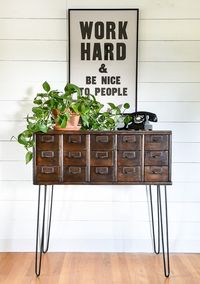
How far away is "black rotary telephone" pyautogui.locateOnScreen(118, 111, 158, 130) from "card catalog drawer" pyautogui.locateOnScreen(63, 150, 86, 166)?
15.4 inches

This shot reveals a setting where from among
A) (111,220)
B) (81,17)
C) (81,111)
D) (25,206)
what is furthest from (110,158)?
(81,17)

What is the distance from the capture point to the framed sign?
240cm

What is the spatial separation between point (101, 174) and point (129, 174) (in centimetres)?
17

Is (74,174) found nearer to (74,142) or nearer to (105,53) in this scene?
(74,142)

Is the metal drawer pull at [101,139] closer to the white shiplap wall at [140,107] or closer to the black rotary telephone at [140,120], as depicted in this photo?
the black rotary telephone at [140,120]

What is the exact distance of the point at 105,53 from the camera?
95.5 inches

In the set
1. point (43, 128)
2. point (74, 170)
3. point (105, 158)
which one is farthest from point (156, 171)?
point (43, 128)

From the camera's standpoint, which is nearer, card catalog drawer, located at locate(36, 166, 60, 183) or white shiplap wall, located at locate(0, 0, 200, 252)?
card catalog drawer, located at locate(36, 166, 60, 183)

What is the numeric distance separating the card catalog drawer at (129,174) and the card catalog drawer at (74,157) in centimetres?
24

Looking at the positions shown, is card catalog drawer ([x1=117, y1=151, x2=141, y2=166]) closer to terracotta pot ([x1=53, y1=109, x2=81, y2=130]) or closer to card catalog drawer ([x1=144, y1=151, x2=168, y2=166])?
card catalog drawer ([x1=144, y1=151, x2=168, y2=166])

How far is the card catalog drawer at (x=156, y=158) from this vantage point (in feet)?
6.63

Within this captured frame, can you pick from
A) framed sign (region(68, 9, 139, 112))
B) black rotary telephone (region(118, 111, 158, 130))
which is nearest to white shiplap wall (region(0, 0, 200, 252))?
framed sign (region(68, 9, 139, 112))

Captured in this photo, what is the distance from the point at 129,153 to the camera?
203 cm

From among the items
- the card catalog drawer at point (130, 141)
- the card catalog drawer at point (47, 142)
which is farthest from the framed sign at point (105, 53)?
the card catalog drawer at point (47, 142)
